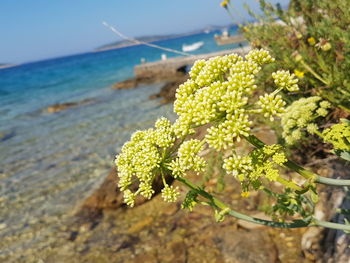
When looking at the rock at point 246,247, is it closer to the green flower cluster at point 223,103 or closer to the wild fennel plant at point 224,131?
the wild fennel plant at point 224,131

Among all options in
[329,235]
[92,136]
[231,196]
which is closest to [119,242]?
[231,196]

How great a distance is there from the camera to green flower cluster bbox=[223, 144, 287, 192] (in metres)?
1.70

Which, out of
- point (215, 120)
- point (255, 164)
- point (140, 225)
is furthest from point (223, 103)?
point (140, 225)

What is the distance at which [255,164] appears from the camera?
176cm

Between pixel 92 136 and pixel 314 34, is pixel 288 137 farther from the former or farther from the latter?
pixel 92 136

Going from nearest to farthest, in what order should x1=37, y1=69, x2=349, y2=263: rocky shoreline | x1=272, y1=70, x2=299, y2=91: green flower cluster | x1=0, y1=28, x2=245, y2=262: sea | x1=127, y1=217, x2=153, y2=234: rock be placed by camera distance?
x1=272, y1=70, x2=299, y2=91: green flower cluster < x1=37, y1=69, x2=349, y2=263: rocky shoreline < x1=127, y1=217, x2=153, y2=234: rock < x1=0, y1=28, x2=245, y2=262: sea

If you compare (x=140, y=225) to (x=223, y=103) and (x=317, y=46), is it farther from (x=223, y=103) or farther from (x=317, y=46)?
(x=223, y=103)

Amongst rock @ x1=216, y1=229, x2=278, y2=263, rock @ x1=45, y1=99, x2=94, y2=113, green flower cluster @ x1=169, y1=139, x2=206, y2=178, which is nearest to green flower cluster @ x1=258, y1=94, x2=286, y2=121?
green flower cluster @ x1=169, y1=139, x2=206, y2=178

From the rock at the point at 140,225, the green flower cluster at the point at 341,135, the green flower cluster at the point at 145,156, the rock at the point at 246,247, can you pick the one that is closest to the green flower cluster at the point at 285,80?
the green flower cluster at the point at 341,135

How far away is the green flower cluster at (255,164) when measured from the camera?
5.57 ft

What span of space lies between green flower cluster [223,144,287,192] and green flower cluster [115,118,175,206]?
48cm

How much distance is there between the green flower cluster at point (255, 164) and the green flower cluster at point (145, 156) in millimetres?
477

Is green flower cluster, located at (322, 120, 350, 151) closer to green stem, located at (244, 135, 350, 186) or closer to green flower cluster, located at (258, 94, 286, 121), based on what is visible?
green stem, located at (244, 135, 350, 186)

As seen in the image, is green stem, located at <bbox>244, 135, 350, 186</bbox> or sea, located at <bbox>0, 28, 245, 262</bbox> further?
sea, located at <bbox>0, 28, 245, 262</bbox>
